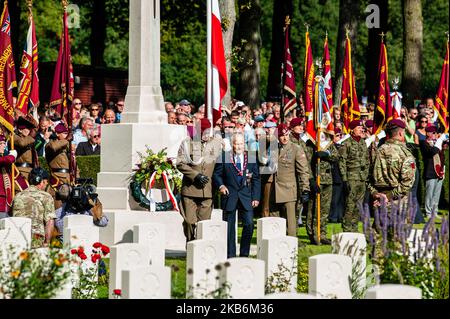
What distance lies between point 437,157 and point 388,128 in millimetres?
7588

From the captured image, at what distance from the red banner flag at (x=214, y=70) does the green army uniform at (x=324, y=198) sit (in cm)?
272

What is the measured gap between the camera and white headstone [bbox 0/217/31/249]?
1216 centimetres

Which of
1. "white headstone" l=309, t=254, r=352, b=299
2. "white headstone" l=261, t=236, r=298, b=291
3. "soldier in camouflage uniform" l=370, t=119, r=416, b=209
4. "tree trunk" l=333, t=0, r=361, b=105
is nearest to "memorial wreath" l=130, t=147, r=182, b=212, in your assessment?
"soldier in camouflage uniform" l=370, t=119, r=416, b=209

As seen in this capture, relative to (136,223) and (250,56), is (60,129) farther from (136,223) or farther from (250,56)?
(250,56)

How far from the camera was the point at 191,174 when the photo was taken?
663 inches

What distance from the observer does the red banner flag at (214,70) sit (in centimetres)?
1756

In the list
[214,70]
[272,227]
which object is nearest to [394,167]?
[272,227]

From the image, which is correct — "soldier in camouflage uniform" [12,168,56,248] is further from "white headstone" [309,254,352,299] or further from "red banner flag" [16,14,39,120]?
"red banner flag" [16,14,39,120]

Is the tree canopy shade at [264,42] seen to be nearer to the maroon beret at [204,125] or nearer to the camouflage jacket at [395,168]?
the maroon beret at [204,125]

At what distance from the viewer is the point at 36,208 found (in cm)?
1480

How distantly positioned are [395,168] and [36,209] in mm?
4548

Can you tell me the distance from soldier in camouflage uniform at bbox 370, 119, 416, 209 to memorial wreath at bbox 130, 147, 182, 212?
382cm
